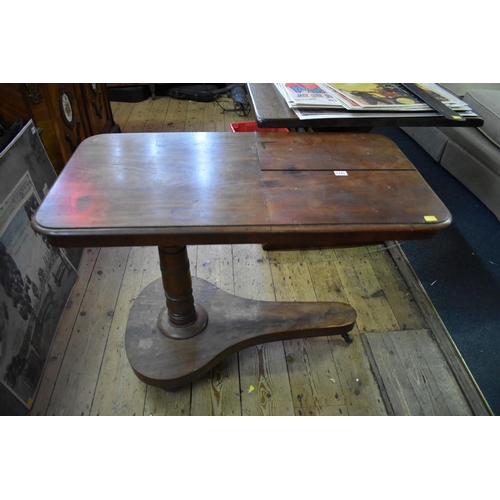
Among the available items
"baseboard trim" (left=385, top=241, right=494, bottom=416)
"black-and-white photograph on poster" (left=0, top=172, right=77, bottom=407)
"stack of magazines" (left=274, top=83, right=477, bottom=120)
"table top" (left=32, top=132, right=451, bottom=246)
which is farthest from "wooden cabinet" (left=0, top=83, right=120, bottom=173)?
"baseboard trim" (left=385, top=241, right=494, bottom=416)

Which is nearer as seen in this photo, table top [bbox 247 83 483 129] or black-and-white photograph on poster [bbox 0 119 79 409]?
black-and-white photograph on poster [bbox 0 119 79 409]

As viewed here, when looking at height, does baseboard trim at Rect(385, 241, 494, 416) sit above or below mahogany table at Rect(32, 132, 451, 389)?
below

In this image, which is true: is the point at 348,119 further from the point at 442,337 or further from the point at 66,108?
the point at 66,108

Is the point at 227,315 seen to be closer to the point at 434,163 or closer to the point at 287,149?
the point at 287,149

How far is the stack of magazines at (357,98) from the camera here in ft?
4.26

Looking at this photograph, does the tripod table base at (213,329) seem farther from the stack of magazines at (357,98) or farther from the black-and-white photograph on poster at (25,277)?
the stack of magazines at (357,98)

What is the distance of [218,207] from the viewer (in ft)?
2.74

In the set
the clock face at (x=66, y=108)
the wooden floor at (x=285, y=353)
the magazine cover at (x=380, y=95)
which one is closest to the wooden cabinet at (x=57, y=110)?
the clock face at (x=66, y=108)

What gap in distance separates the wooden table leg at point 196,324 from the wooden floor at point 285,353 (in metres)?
0.11

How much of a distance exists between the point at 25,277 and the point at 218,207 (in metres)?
0.83

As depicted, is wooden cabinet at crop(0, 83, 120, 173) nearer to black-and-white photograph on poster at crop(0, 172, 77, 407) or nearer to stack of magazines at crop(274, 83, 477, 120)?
black-and-white photograph on poster at crop(0, 172, 77, 407)

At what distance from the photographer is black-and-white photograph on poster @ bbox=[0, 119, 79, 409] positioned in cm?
114

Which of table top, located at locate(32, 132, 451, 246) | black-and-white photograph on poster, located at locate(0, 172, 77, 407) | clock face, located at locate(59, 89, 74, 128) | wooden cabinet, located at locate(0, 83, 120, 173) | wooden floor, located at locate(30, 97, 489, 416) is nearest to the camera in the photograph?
table top, located at locate(32, 132, 451, 246)

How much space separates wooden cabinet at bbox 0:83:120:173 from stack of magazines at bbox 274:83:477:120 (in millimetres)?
966
